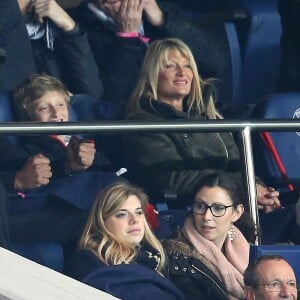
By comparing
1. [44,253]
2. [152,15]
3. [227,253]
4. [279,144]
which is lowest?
[44,253]

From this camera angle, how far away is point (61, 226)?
4.18m

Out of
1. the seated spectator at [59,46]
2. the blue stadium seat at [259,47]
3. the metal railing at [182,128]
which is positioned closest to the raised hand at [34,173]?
the metal railing at [182,128]

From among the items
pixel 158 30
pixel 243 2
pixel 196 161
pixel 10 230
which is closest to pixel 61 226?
pixel 10 230

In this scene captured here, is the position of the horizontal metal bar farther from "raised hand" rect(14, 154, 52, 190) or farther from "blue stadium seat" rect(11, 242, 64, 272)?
"blue stadium seat" rect(11, 242, 64, 272)

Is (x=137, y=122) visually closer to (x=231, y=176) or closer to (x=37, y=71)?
(x=231, y=176)

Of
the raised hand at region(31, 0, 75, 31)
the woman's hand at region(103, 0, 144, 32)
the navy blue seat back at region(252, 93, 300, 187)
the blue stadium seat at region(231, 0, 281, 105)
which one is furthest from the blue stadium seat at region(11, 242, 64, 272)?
the blue stadium seat at region(231, 0, 281, 105)

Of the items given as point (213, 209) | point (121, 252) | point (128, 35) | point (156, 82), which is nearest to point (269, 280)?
point (213, 209)

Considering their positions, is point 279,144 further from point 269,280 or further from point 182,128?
point 269,280

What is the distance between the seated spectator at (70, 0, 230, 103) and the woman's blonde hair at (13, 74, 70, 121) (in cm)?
31

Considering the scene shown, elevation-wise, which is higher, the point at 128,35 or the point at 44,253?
the point at 128,35

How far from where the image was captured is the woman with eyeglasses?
162 inches

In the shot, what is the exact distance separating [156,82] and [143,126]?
0.47 metres

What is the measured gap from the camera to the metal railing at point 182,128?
4.10 m

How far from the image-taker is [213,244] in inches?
165
